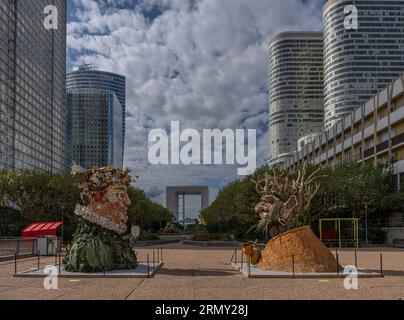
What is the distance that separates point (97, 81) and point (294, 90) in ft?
223

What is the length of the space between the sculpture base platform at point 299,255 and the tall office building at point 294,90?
115857mm

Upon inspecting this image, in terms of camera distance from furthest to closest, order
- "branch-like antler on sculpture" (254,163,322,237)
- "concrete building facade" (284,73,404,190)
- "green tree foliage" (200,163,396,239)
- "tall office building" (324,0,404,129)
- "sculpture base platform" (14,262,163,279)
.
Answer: "tall office building" (324,0,404,129) → "concrete building facade" (284,73,404,190) → "green tree foliage" (200,163,396,239) → "branch-like antler on sculpture" (254,163,322,237) → "sculpture base platform" (14,262,163,279)

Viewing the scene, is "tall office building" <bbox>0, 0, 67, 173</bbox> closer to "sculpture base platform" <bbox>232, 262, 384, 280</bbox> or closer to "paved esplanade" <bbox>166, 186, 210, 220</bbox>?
"paved esplanade" <bbox>166, 186, 210, 220</bbox>

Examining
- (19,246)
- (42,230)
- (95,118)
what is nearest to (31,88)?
(95,118)

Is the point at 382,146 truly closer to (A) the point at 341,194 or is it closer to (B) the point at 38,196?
(A) the point at 341,194

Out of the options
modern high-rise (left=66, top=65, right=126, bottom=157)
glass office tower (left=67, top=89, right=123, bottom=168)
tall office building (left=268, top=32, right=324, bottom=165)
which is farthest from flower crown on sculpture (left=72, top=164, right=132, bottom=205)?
modern high-rise (left=66, top=65, right=126, bottom=157)

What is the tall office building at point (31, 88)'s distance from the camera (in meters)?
125

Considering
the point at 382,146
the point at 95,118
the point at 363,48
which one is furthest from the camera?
the point at 95,118

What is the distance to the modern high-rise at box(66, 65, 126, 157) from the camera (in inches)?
6378

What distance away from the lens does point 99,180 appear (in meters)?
20.8

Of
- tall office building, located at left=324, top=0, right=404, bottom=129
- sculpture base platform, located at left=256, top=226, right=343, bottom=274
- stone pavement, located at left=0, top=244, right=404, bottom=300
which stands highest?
tall office building, located at left=324, top=0, right=404, bottom=129

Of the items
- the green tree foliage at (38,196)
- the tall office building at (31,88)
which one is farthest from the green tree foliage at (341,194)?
the tall office building at (31,88)

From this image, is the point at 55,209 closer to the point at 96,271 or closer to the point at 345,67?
the point at 96,271

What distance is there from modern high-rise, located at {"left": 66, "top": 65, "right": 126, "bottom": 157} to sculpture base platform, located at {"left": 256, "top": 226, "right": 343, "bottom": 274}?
129575mm
